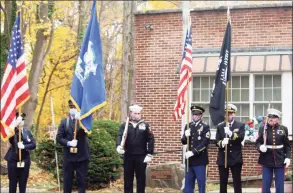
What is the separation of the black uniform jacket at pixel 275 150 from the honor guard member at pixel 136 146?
2.26 meters

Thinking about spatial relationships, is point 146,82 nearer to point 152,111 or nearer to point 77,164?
point 152,111

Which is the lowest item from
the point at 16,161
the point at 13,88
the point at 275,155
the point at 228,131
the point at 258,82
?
the point at 16,161

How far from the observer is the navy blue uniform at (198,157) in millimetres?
12547

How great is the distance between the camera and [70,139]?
1262cm

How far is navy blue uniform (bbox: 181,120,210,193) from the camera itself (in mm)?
12547

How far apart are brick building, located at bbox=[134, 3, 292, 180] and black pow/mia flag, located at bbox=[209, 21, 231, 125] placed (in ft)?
17.8

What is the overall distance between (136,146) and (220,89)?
6.78ft

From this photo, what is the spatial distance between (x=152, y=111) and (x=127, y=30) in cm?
266

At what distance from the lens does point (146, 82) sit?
761 inches

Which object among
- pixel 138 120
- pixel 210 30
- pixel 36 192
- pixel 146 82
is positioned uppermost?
pixel 210 30

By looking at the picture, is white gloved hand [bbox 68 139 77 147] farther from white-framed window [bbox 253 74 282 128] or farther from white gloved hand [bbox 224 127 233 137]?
white-framed window [bbox 253 74 282 128]

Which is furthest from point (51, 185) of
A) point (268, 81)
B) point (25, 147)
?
point (268, 81)

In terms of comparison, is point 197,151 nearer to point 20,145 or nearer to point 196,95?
point 20,145

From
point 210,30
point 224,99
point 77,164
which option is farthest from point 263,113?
point 77,164
